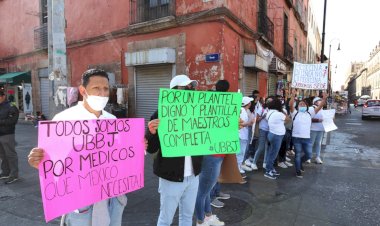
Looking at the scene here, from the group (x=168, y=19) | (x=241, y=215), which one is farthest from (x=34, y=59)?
(x=241, y=215)

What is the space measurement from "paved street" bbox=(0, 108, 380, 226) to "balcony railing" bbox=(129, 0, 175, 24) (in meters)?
6.19

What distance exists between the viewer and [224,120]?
3.37 m

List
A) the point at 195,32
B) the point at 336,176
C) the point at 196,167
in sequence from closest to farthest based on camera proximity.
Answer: the point at 196,167
the point at 336,176
the point at 195,32

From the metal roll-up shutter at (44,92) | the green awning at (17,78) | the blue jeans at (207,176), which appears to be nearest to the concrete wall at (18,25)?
the green awning at (17,78)

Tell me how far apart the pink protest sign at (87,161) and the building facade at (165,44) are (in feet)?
23.2

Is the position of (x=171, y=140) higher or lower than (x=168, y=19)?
lower

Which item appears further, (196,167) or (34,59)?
(34,59)

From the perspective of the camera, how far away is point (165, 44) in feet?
35.0

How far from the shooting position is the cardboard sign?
11.1 meters

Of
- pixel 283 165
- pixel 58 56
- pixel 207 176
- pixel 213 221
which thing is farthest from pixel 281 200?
pixel 58 56

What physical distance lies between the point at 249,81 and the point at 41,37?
37.6 ft

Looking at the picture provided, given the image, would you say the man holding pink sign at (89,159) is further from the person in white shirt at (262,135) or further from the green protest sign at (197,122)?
the person in white shirt at (262,135)

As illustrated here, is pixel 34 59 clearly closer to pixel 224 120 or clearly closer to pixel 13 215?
pixel 13 215

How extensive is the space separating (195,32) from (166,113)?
7.56 m
